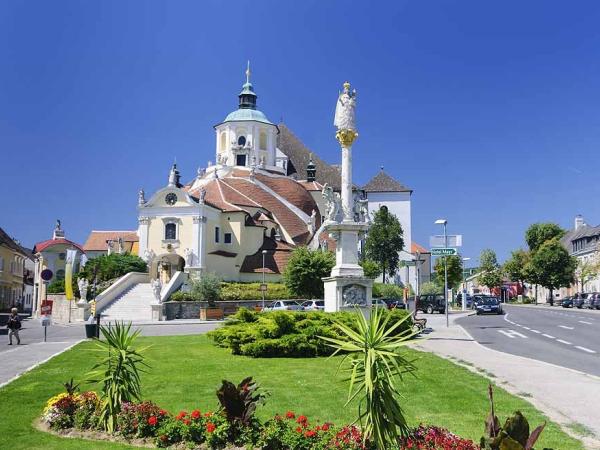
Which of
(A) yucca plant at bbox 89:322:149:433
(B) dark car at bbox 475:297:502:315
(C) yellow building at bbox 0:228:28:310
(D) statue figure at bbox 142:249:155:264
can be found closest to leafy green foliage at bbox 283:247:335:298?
(B) dark car at bbox 475:297:502:315

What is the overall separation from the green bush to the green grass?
2.92 feet

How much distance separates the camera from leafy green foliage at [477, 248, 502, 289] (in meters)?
105

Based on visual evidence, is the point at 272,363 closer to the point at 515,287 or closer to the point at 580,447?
the point at 580,447

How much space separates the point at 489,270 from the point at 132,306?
77.1 meters

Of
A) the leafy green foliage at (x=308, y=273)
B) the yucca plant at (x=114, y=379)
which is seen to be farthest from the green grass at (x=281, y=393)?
the leafy green foliage at (x=308, y=273)

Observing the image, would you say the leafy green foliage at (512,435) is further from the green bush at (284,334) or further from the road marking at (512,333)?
the road marking at (512,333)

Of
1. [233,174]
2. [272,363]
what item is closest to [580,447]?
[272,363]

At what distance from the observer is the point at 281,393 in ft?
36.0

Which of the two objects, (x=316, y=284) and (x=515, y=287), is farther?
(x=515, y=287)

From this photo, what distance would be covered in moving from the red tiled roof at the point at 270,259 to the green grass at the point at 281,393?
44385 mm

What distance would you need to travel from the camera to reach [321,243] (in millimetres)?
67438

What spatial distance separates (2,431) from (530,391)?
8.89 m

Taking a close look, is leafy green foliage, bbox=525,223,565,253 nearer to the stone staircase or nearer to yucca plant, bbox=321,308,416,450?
the stone staircase

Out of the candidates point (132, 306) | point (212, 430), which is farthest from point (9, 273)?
point (212, 430)
